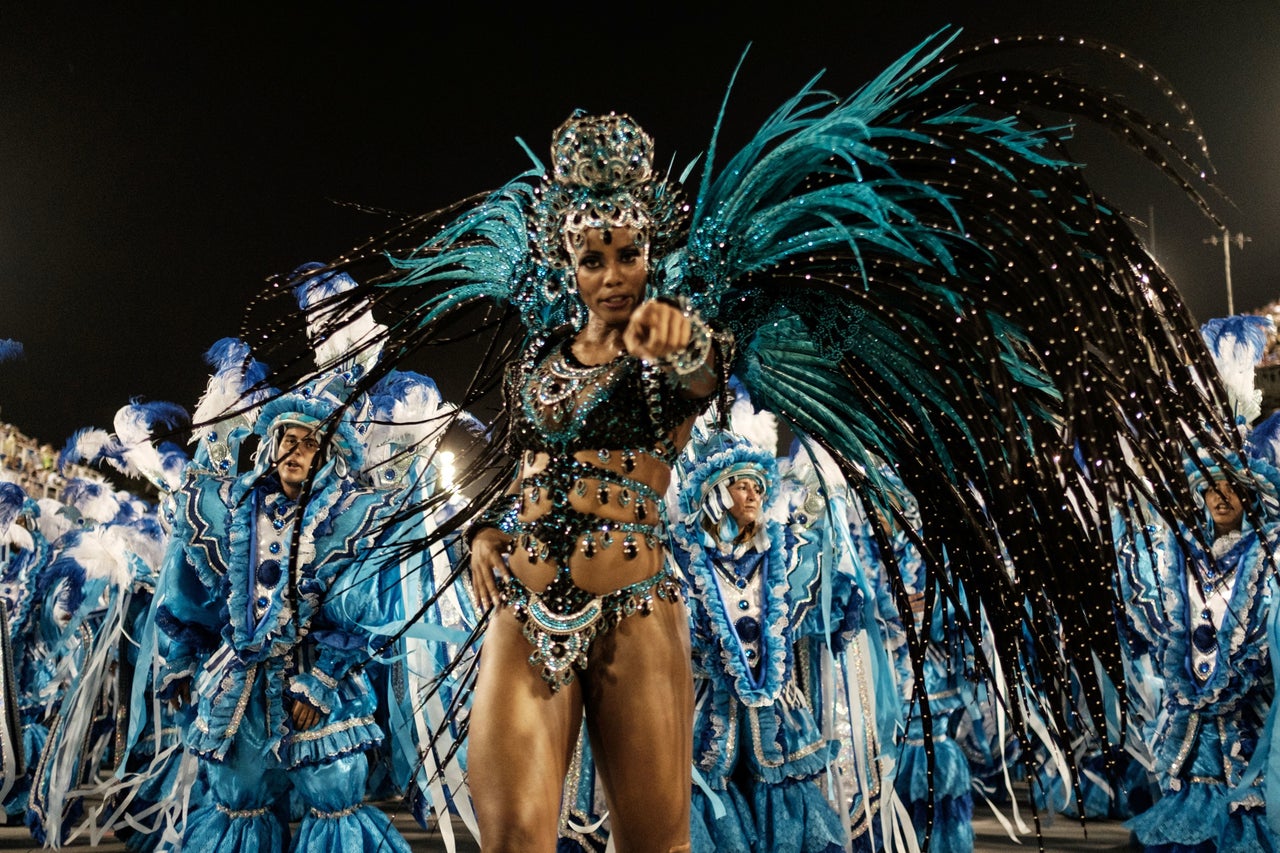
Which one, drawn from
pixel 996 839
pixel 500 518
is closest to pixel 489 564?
pixel 500 518

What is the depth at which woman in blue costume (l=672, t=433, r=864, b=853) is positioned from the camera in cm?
558

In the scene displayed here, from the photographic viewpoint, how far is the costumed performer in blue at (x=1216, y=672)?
17.9 feet

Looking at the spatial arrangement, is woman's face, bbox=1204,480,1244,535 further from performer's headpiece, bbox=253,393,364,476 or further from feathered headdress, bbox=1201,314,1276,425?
performer's headpiece, bbox=253,393,364,476

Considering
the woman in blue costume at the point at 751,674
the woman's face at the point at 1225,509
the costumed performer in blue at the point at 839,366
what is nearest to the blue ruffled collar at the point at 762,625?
the woman in blue costume at the point at 751,674

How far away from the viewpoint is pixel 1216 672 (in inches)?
219

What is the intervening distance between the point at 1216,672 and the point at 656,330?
4.29 meters

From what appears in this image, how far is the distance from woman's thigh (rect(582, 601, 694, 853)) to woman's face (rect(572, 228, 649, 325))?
669mm

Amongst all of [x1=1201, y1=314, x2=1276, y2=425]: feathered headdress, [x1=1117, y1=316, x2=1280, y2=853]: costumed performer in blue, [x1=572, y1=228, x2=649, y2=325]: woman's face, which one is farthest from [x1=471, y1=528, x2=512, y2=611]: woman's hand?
[x1=1201, y1=314, x2=1276, y2=425]: feathered headdress

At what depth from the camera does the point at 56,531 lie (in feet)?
35.8

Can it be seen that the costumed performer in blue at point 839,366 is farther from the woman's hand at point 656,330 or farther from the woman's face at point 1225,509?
the woman's face at point 1225,509

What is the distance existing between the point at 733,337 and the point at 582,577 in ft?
2.10

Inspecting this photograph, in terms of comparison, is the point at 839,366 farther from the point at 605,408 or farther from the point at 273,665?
the point at 273,665

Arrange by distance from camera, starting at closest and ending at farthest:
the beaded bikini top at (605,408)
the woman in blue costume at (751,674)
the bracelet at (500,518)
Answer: the beaded bikini top at (605,408) < the bracelet at (500,518) < the woman in blue costume at (751,674)

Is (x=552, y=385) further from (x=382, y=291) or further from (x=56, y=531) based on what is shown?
(x=56, y=531)
